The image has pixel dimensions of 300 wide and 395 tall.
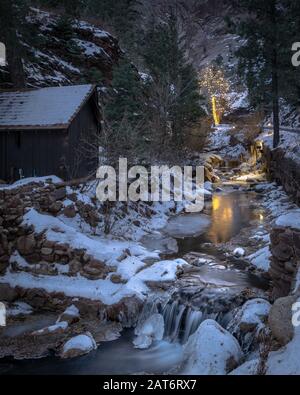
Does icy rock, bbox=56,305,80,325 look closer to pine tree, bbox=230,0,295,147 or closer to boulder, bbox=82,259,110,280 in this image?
boulder, bbox=82,259,110,280

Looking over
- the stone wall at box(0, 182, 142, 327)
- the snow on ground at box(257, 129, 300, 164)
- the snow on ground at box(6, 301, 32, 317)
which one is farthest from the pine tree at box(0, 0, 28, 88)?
the snow on ground at box(257, 129, 300, 164)

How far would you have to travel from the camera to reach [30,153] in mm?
19062

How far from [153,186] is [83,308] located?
12584 mm

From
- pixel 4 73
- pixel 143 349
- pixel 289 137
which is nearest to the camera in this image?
pixel 143 349

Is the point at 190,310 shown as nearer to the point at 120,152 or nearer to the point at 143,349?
the point at 143,349

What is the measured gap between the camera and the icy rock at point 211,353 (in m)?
8.09

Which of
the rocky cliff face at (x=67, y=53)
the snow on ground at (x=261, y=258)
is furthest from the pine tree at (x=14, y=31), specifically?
the snow on ground at (x=261, y=258)

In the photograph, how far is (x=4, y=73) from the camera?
85.5 feet

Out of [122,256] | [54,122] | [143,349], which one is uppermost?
[54,122]

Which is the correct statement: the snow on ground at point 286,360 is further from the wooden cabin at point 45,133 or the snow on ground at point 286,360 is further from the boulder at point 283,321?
the wooden cabin at point 45,133

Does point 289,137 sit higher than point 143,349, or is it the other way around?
point 289,137

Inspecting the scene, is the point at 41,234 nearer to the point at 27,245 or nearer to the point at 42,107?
the point at 27,245

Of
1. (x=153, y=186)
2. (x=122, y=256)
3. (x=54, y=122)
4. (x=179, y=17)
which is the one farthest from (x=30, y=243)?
(x=179, y=17)

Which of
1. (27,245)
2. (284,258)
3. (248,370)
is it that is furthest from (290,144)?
(248,370)
